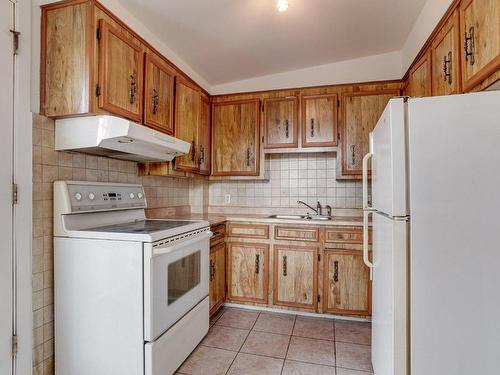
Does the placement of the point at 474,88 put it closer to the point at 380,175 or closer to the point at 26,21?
the point at 380,175

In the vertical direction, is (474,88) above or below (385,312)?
above

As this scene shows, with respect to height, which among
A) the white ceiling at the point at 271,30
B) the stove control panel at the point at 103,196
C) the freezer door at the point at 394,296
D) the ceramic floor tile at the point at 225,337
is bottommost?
the ceramic floor tile at the point at 225,337

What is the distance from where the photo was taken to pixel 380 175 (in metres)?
1.39

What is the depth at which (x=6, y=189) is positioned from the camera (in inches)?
54.4

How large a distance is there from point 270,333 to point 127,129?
190 centimetres

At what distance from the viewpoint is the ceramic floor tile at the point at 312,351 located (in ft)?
6.35

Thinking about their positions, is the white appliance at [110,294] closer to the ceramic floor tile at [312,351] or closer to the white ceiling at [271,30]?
the ceramic floor tile at [312,351]

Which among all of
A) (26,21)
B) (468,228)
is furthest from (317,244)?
(26,21)

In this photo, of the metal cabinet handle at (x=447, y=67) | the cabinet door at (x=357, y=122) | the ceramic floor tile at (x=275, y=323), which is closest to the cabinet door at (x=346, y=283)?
the ceramic floor tile at (x=275, y=323)

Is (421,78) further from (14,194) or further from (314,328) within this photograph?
(14,194)

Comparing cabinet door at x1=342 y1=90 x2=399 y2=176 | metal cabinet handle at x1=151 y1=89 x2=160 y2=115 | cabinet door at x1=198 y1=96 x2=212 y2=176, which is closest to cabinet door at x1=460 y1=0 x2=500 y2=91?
cabinet door at x1=342 y1=90 x2=399 y2=176

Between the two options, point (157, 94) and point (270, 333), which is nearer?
point (157, 94)

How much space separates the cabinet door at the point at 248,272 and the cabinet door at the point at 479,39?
1966mm

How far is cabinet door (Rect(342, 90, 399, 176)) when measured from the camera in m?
2.67
